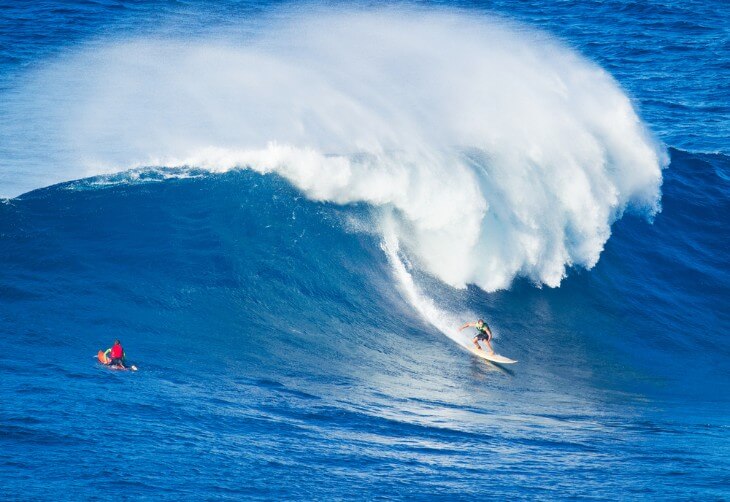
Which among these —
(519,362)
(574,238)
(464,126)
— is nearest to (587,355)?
(519,362)

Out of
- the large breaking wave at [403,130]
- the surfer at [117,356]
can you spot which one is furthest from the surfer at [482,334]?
the surfer at [117,356]

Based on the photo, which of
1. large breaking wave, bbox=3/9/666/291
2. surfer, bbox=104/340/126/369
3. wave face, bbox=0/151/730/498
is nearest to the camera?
wave face, bbox=0/151/730/498

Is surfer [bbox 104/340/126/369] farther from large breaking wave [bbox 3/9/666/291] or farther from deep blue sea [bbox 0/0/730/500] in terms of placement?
large breaking wave [bbox 3/9/666/291]

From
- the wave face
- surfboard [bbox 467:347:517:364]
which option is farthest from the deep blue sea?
surfboard [bbox 467:347:517:364]

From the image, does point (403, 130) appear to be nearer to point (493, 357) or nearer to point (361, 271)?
point (361, 271)

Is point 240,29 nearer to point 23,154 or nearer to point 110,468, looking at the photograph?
point 23,154

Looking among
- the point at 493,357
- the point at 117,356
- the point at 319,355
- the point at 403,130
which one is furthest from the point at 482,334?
the point at 403,130
